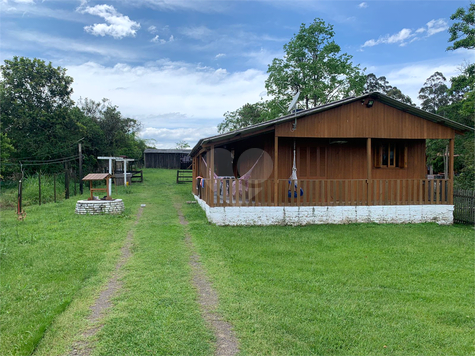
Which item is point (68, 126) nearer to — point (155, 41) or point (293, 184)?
point (155, 41)

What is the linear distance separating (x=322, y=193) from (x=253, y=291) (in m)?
6.04

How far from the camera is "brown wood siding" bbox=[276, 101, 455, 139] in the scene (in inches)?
396

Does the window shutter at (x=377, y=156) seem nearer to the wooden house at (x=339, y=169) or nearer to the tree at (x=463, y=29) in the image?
the wooden house at (x=339, y=169)

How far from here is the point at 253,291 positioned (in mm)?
4617

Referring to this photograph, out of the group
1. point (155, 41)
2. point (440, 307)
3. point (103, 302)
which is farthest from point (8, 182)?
point (440, 307)

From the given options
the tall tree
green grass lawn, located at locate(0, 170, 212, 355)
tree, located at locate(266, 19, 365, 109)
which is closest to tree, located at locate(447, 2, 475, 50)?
tree, located at locate(266, 19, 365, 109)

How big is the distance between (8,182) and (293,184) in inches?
757

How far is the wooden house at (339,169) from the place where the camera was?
9.77 metres

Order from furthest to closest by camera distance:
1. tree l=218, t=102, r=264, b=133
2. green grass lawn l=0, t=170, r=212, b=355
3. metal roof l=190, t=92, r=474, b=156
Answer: tree l=218, t=102, r=264, b=133
metal roof l=190, t=92, r=474, b=156
green grass lawn l=0, t=170, r=212, b=355

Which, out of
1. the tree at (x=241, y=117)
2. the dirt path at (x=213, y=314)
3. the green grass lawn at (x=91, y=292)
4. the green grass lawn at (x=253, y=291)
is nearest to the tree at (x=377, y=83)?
the tree at (x=241, y=117)

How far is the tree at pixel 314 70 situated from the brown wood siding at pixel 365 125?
14.8 meters

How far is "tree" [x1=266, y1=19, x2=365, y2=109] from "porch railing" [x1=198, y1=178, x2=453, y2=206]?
50.9ft

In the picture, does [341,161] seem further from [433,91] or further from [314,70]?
[433,91]

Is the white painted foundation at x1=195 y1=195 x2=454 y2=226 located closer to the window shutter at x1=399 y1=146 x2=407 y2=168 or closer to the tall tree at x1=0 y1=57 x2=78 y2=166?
the window shutter at x1=399 y1=146 x2=407 y2=168
